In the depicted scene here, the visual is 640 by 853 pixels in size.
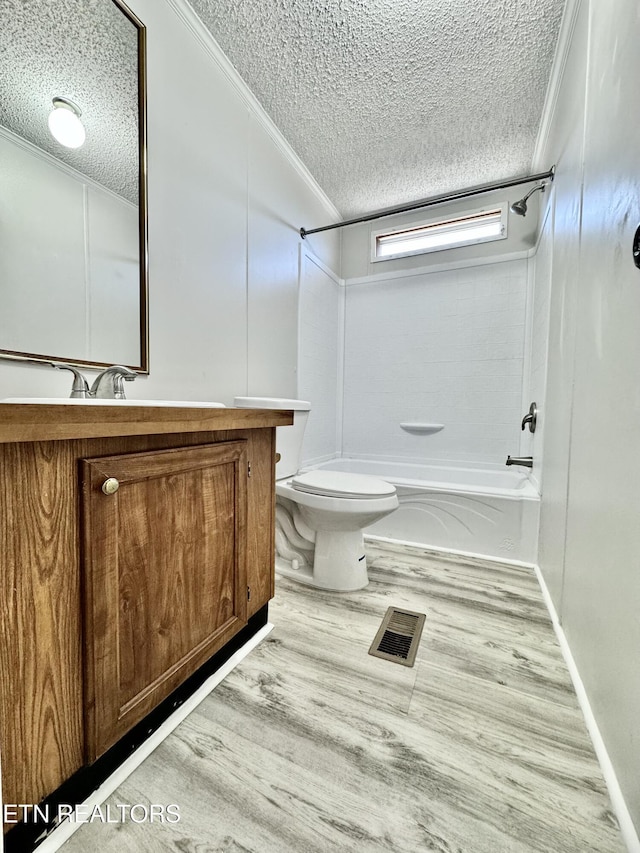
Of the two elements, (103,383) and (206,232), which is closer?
(103,383)

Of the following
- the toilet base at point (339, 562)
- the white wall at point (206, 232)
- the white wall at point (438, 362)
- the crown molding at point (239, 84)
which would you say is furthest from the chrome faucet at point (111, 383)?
the white wall at point (438, 362)

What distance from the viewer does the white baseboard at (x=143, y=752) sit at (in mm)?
695

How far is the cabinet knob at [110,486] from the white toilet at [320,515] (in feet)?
2.58

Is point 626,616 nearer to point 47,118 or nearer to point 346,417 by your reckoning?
point 47,118

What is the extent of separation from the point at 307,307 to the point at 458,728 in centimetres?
236

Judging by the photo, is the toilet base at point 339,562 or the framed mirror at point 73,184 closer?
the framed mirror at point 73,184

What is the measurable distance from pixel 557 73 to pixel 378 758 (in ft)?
8.98

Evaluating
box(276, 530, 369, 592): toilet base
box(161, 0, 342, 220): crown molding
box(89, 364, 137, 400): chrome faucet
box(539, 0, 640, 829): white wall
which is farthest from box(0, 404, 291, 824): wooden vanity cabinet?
box(161, 0, 342, 220): crown molding

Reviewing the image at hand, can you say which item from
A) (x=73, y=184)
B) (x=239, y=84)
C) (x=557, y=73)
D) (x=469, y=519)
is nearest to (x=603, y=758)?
(x=469, y=519)

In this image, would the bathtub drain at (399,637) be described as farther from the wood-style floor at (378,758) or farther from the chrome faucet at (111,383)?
the chrome faucet at (111,383)

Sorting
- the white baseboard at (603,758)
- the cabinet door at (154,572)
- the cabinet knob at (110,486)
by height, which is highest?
the cabinet knob at (110,486)

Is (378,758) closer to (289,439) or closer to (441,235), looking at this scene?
(289,439)

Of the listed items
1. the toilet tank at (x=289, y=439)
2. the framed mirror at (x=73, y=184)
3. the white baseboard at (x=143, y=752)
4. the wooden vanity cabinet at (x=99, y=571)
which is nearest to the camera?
the wooden vanity cabinet at (x=99, y=571)

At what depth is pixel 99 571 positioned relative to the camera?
70 cm
